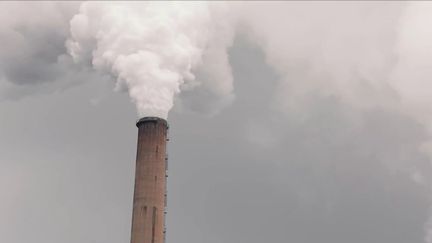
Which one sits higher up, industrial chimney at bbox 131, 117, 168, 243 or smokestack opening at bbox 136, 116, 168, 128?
smokestack opening at bbox 136, 116, 168, 128

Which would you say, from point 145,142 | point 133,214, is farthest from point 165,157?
point 133,214

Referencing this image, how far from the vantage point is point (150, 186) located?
129ft

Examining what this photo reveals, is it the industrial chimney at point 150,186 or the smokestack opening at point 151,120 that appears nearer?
the industrial chimney at point 150,186

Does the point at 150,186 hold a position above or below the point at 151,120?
below

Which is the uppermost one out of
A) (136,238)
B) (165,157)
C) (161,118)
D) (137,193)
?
(161,118)

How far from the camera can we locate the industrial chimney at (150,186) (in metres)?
39.2

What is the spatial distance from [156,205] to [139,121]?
19.5ft

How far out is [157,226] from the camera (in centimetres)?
3944

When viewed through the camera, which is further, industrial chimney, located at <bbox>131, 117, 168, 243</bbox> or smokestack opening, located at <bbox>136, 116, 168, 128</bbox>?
smokestack opening, located at <bbox>136, 116, 168, 128</bbox>

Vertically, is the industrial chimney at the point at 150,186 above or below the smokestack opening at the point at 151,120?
below

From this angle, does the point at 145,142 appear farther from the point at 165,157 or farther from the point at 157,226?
the point at 157,226

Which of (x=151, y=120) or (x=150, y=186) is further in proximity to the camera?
(x=151, y=120)

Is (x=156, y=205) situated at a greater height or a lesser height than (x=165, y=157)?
lesser

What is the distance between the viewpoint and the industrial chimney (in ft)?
129
